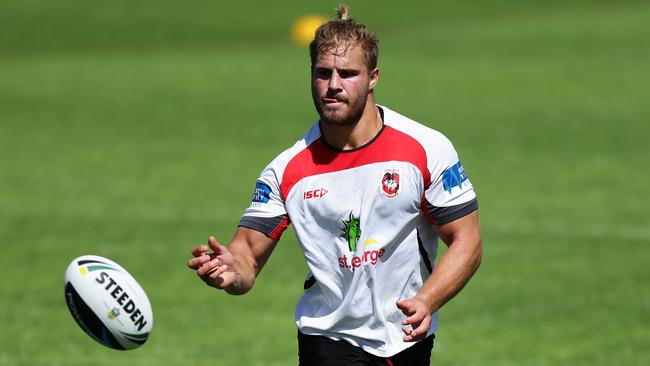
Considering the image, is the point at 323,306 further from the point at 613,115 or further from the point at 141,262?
the point at 613,115

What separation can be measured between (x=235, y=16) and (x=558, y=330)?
31.8 meters

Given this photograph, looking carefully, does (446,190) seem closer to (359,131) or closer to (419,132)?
(419,132)

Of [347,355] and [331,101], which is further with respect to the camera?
[347,355]

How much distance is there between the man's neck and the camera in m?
7.65

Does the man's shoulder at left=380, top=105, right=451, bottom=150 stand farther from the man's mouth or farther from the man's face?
the man's mouth

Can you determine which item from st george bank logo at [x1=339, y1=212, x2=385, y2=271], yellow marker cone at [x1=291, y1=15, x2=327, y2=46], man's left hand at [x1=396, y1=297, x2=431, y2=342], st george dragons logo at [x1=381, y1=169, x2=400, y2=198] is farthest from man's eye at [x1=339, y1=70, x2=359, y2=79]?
yellow marker cone at [x1=291, y1=15, x2=327, y2=46]

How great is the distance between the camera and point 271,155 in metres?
24.3

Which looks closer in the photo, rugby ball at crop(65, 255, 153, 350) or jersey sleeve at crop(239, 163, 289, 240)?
jersey sleeve at crop(239, 163, 289, 240)

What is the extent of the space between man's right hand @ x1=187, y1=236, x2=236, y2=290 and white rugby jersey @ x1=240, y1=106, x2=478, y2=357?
552 mm

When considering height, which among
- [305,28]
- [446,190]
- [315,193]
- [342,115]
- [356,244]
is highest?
[342,115]

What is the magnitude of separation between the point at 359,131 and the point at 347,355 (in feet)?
4.82

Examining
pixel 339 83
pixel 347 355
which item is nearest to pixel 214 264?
pixel 347 355

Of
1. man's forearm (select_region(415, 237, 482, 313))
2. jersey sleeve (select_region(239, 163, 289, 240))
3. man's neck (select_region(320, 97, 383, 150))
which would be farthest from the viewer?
jersey sleeve (select_region(239, 163, 289, 240))

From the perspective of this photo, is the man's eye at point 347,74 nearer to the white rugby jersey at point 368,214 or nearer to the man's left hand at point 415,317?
the white rugby jersey at point 368,214
